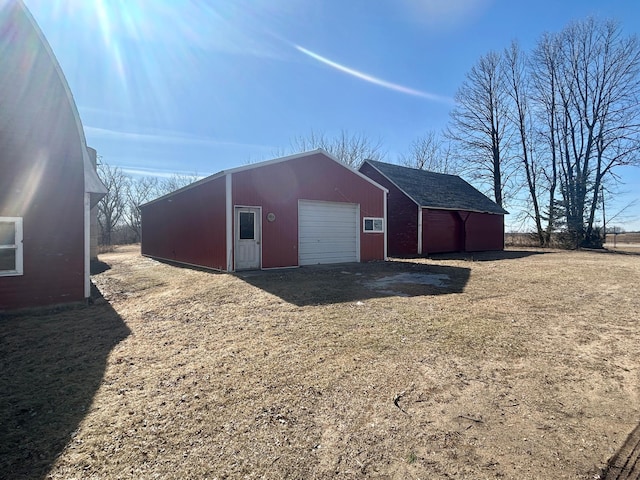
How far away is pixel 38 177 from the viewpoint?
712cm

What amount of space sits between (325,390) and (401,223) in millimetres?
16942

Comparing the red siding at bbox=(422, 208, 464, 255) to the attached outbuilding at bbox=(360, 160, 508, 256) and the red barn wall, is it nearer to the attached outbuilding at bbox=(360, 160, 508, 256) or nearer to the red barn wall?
the attached outbuilding at bbox=(360, 160, 508, 256)

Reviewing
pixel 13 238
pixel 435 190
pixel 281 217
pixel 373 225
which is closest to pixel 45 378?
pixel 13 238

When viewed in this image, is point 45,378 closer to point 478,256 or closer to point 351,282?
point 351,282

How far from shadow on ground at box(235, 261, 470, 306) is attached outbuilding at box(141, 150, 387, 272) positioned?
894 millimetres

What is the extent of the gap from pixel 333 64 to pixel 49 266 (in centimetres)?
1174

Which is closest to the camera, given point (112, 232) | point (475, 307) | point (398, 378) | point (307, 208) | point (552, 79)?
point (398, 378)

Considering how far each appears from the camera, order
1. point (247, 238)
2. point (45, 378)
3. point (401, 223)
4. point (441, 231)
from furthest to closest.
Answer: point (441, 231), point (401, 223), point (247, 238), point (45, 378)

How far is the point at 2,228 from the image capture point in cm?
684

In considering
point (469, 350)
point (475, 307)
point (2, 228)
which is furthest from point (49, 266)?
point (475, 307)

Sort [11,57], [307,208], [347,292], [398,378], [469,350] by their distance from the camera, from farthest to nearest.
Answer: [307,208] → [347,292] → [11,57] → [469,350] → [398,378]

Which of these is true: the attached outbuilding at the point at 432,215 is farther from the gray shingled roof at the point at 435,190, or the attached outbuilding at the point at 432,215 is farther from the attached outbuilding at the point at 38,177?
the attached outbuilding at the point at 38,177

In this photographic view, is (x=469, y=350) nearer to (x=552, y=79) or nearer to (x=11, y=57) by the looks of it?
(x=11, y=57)

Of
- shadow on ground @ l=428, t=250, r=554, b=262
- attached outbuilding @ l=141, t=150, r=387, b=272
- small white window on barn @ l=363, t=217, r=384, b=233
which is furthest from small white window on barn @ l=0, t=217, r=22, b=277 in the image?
shadow on ground @ l=428, t=250, r=554, b=262
